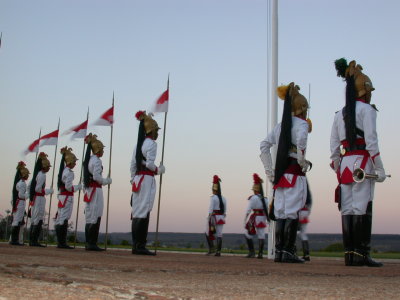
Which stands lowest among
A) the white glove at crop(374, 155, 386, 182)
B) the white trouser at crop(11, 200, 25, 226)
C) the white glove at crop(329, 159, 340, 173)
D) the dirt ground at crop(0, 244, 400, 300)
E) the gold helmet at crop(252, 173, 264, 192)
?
the dirt ground at crop(0, 244, 400, 300)

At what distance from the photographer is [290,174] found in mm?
7145

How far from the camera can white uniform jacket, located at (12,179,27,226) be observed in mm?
16453

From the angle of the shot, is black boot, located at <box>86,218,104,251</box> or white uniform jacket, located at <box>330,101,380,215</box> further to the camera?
black boot, located at <box>86,218,104,251</box>

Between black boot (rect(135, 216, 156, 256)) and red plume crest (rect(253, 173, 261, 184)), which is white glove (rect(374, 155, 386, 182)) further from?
red plume crest (rect(253, 173, 261, 184))

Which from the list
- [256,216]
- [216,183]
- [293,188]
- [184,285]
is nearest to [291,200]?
[293,188]

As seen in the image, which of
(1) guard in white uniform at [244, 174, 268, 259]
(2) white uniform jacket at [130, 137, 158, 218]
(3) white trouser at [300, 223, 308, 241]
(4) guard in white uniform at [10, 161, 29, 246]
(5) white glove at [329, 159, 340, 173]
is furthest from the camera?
(4) guard in white uniform at [10, 161, 29, 246]

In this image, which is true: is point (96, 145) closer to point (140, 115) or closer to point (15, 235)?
point (140, 115)

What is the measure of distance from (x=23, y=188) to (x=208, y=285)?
46.7 feet

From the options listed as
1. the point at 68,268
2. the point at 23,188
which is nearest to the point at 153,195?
the point at 68,268

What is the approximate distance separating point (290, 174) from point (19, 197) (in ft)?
38.6

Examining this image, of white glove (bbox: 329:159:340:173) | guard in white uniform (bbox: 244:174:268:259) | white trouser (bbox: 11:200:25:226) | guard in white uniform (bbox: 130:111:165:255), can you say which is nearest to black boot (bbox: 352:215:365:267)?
white glove (bbox: 329:159:340:173)

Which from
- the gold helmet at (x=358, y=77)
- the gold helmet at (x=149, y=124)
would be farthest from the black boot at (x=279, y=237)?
the gold helmet at (x=149, y=124)

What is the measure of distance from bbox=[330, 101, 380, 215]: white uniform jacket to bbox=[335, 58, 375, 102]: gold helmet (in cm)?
14

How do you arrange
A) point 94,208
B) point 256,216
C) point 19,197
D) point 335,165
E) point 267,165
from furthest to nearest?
point 19,197 < point 256,216 < point 94,208 < point 267,165 < point 335,165
